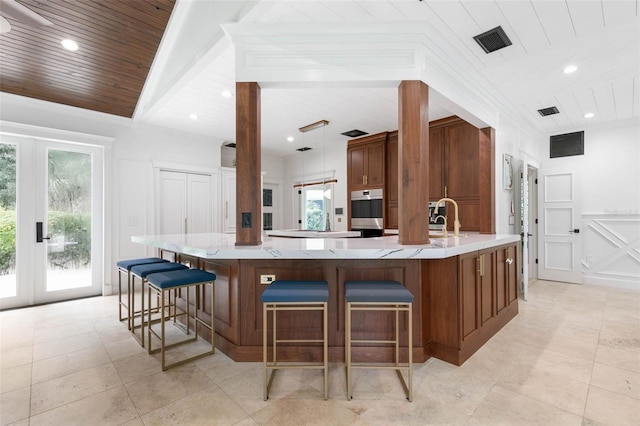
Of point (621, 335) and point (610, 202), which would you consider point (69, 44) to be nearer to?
point (621, 335)

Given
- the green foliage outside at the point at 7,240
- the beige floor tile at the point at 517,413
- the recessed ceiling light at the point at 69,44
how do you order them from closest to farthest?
the beige floor tile at the point at 517,413 → the recessed ceiling light at the point at 69,44 → the green foliage outside at the point at 7,240

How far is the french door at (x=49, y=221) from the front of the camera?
3699 mm

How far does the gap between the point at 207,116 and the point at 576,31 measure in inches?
160

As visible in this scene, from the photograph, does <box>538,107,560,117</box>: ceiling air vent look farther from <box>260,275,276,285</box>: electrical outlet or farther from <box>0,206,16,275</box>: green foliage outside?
<box>0,206,16,275</box>: green foliage outside

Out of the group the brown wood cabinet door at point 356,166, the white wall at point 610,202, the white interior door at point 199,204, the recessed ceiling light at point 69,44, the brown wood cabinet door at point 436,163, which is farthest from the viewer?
the brown wood cabinet door at point 356,166

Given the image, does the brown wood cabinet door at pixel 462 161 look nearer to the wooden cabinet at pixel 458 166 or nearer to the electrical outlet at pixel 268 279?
the wooden cabinet at pixel 458 166

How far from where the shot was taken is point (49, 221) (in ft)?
12.9

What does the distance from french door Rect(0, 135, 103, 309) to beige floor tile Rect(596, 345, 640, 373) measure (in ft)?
19.0

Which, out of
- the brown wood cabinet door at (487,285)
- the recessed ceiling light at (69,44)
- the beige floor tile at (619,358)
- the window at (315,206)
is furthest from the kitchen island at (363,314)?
the window at (315,206)

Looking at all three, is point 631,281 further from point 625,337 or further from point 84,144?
point 84,144

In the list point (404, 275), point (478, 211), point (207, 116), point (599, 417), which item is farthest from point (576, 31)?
point (207, 116)

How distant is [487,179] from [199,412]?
377 centimetres

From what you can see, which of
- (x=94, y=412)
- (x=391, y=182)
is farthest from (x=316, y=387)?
(x=391, y=182)

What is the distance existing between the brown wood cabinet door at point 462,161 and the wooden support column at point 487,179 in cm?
21
